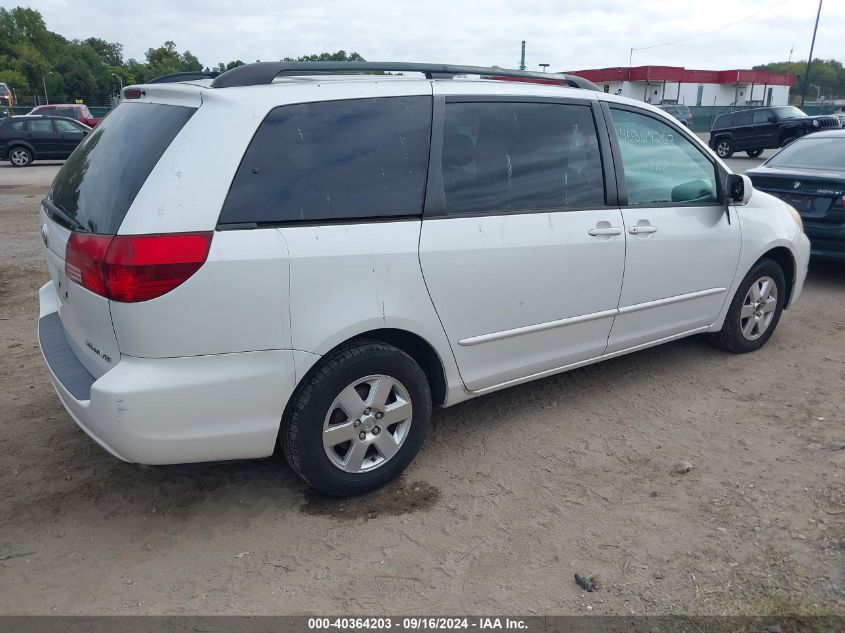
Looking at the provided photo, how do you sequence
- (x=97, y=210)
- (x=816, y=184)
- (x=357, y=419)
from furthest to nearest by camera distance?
(x=816, y=184) → (x=357, y=419) → (x=97, y=210)

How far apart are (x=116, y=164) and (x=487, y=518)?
2.22 m

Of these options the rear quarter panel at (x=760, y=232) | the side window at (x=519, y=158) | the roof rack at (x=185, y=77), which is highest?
the roof rack at (x=185, y=77)

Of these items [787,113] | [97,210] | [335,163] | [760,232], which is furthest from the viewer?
[787,113]

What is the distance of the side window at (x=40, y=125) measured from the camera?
20562 millimetres

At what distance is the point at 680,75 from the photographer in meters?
59.8

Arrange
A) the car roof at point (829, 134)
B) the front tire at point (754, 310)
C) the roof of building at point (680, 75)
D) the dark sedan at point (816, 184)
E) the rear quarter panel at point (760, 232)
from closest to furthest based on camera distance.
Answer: the rear quarter panel at point (760, 232) → the front tire at point (754, 310) → the dark sedan at point (816, 184) → the car roof at point (829, 134) → the roof of building at point (680, 75)

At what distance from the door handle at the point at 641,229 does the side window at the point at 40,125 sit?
21.1 meters

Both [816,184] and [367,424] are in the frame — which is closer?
[367,424]

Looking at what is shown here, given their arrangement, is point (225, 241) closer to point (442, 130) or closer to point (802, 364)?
point (442, 130)

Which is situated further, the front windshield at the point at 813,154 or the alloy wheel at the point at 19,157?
the alloy wheel at the point at 19,157

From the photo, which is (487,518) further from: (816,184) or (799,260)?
(816,184)

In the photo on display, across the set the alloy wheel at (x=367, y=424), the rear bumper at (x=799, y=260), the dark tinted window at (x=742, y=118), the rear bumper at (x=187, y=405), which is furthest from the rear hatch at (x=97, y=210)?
the dark tinted window at (x=742, y=118)

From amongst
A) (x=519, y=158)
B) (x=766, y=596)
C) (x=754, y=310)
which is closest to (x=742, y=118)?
(x=754, y=310)

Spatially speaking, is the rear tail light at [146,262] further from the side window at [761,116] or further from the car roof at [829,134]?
the side window at [761,116]
